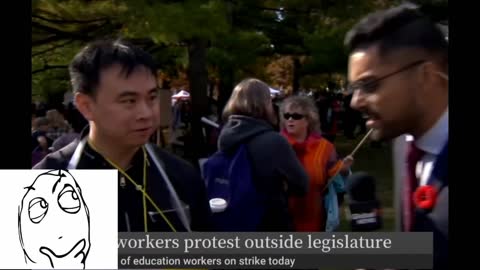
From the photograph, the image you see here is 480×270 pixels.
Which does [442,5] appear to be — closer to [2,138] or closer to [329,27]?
[2,138]

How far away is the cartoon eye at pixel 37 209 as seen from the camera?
2.74 metres

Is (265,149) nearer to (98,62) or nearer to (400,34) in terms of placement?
(98,62)

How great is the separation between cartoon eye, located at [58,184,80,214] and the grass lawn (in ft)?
3.19

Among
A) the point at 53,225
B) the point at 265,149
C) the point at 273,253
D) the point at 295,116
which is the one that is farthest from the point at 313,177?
the point at 53,225

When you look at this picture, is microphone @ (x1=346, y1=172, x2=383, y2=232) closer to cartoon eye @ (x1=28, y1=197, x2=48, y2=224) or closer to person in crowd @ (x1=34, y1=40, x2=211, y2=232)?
person in crowd @ (x1=34, y1=40, x2=211, y2=232)

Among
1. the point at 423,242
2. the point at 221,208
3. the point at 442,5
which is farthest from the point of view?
the point at 221,208

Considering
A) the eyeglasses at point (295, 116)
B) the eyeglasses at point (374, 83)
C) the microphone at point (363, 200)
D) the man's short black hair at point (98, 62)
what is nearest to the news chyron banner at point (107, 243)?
the microphone at point (363, 200)

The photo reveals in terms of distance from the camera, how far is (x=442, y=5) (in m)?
2.72

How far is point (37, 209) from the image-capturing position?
109 inches

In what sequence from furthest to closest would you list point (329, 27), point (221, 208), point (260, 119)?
point (329, 27), point (260, 119), point (221, 208)

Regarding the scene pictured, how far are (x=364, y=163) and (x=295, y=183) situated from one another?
386mm

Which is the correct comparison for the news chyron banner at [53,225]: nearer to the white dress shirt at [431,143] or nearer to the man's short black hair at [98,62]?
the man's short black hair at [98,62]

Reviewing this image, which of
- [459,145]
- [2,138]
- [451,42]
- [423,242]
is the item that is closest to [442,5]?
[451,42]

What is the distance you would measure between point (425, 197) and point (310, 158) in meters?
1.75
